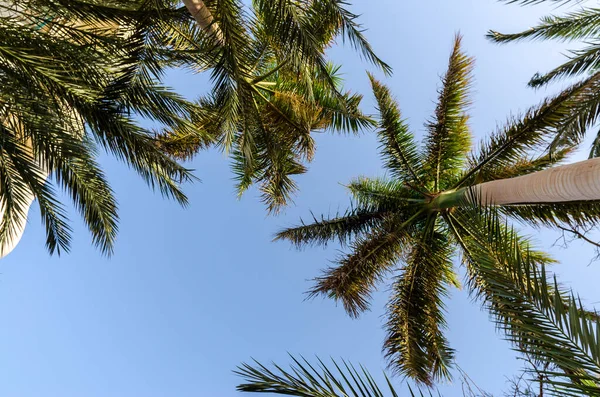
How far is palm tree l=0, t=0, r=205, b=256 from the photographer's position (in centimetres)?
454

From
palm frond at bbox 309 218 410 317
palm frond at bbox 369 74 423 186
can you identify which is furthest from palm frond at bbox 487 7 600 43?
palm frond at bbox 309 218 410 317

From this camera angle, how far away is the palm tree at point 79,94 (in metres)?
4.54

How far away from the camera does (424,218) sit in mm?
7777

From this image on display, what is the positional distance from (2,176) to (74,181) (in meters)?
1.13

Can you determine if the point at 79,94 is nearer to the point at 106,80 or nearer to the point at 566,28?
the point at 106,80

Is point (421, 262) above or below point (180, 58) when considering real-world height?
below

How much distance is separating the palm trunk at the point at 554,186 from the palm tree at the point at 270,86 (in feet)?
7.75

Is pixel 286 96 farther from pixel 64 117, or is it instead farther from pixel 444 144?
pixel 64 117

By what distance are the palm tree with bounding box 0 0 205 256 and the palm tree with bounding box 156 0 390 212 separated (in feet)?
2.86

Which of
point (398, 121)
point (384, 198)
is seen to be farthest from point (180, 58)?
point (384, 198)

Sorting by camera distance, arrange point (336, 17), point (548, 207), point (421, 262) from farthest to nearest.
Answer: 1. point (421, 262)
2. point (548, 207)
3. point (336, 17)

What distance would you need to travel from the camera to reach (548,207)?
6.08 meters

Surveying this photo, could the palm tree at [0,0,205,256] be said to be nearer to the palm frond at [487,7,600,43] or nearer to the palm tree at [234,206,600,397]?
the palm tree at [234,206,600,397]

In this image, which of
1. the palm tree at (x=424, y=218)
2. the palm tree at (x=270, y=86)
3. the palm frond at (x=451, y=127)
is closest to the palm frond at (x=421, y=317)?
the palm tree at (x=424, y=218)
